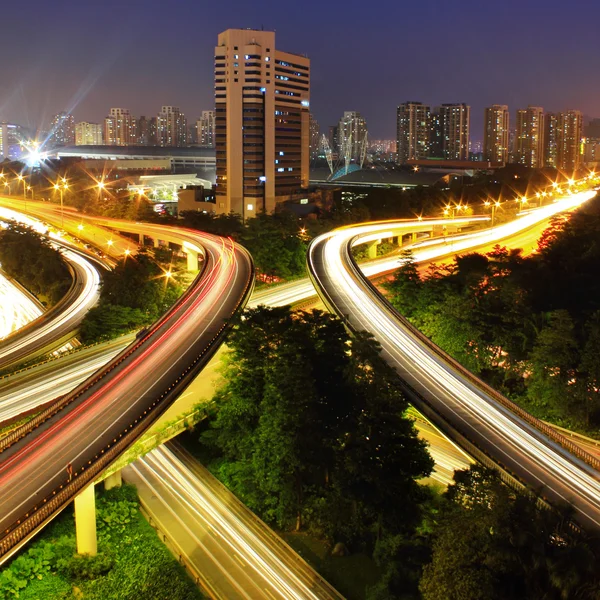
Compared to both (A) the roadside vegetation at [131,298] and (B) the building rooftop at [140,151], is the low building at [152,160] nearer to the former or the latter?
(B) the building rooftop at [140,151]

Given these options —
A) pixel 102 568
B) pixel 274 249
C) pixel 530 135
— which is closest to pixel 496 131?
pixel 530 135

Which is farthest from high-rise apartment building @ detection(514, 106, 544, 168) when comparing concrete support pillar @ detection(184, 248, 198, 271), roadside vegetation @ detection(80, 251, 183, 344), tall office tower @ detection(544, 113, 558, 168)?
roadside vegetation @ detection(80, 251, 183, 344)

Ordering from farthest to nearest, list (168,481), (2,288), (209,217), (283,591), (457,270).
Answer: (209,217) → (2,288) → (457,270) → (168,481) → (283,591)

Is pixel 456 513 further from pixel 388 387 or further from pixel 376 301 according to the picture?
pixel 376 301

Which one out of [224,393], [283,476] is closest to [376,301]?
[224,393]

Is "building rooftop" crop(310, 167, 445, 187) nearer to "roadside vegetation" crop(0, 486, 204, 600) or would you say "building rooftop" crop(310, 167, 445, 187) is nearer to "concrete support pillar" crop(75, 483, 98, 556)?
"roadside vegetation" crop(0, 486, 204, 600)

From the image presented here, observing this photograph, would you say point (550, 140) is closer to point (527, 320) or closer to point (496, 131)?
point (496, 131)
